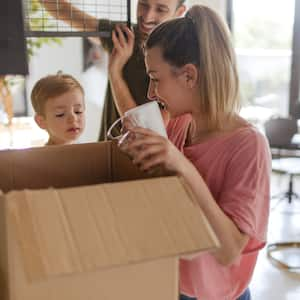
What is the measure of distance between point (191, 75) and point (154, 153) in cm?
28

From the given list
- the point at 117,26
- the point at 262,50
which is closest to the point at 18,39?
the point at 117,26

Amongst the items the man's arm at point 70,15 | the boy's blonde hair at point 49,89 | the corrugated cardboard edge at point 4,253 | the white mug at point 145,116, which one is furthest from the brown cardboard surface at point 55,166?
the boy's blonde hair at point 49,89

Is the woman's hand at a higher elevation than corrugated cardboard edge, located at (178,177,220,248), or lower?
higher

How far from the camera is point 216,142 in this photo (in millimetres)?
949

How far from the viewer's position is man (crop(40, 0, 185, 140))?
53.8 inches

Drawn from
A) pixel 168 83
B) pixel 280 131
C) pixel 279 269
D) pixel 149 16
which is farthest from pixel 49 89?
pixel 280 131

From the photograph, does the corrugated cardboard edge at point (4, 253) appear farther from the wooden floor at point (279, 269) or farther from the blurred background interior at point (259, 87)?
the wooden floor at point (279, 269)

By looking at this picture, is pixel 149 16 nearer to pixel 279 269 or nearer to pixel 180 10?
pixel 180 10

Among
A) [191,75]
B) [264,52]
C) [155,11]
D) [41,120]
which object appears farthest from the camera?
[264,52]

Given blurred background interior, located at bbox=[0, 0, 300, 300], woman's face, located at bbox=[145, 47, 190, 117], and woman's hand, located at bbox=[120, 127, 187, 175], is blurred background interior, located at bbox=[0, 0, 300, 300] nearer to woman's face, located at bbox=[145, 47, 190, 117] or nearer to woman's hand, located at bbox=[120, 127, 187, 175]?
woman's face, located at bbox=[145, 47, 190, 117]

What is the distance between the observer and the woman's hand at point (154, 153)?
737mm

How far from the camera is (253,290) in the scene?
9.36ft

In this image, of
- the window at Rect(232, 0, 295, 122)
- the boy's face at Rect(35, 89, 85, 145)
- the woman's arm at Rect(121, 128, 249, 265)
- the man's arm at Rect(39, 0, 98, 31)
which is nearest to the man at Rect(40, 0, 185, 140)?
the man's arm at Rect(39, 0, 98, 31)

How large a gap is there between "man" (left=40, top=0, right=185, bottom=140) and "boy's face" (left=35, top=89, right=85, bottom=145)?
0.35 ft
